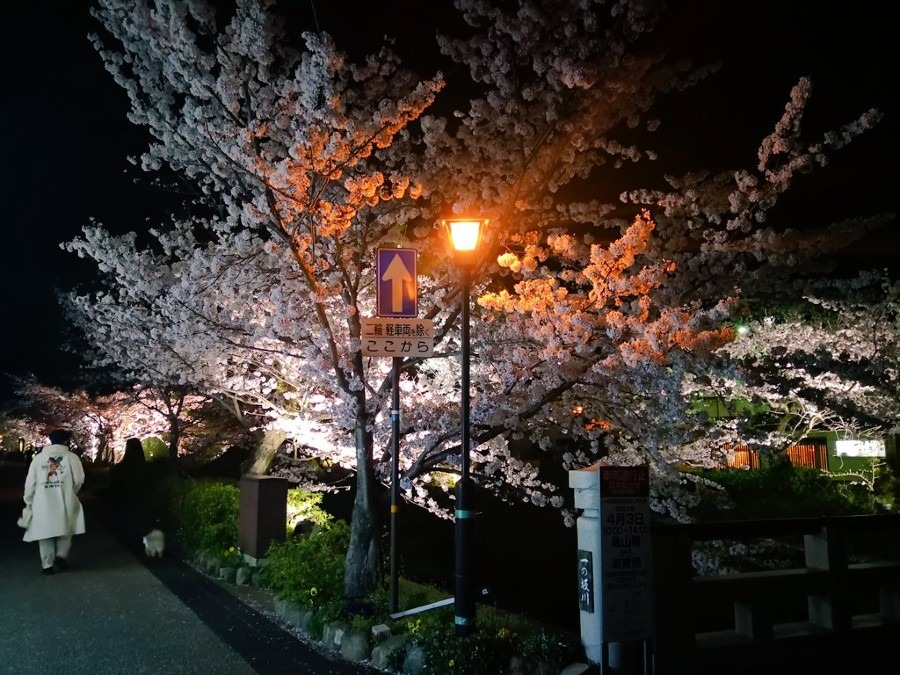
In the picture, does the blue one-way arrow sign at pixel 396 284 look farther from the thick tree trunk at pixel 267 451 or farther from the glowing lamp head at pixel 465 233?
the thick tree trunk at pixel 267 451

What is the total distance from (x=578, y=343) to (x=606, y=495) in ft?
8.05

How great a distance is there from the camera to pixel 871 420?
16.6 meters

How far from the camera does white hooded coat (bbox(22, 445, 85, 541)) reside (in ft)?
30.4

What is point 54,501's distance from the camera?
9422 mm

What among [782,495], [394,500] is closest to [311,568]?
[394,500]

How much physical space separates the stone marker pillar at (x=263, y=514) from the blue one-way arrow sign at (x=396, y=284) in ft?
13.1

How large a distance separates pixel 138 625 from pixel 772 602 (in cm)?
600

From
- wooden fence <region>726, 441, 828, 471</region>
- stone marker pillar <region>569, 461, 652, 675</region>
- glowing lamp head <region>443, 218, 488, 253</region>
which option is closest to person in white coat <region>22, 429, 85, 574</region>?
glowing lamp head <region>443, 218, 488, 253</region>

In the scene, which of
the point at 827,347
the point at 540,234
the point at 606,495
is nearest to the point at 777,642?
the point at 606,495

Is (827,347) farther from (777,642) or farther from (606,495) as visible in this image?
(606,495)

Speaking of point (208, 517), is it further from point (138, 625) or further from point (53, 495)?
point (138, 625)

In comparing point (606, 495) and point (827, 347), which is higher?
point (827, 347)

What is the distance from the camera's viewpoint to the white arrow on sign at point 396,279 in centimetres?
698

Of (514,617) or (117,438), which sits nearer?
(514,617)
